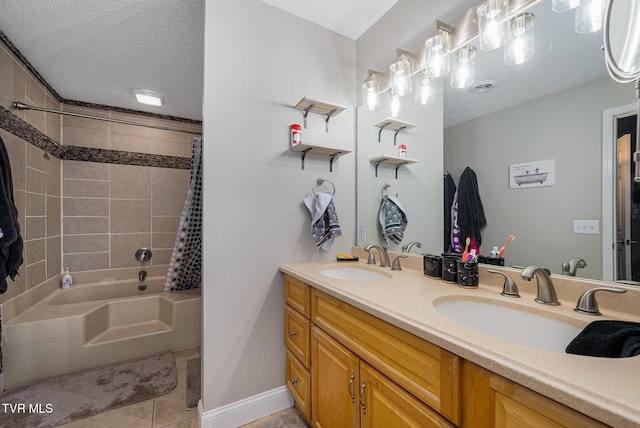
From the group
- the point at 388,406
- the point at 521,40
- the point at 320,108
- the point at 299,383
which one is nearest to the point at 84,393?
the point at 299,383

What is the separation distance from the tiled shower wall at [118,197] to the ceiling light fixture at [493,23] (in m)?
3.17

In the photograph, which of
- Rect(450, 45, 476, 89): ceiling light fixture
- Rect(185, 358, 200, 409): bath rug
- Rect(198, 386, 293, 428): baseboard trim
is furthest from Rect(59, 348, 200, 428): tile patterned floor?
Rect(450, 45, 476, 89): ceiling light fixture

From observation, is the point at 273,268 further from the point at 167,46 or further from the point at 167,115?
the point at 167,115

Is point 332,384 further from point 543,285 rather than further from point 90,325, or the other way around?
point 90,325

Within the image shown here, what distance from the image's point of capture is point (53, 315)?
2025 millimetres

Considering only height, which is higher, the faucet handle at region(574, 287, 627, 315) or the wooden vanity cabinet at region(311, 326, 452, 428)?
the faucet handle at region(574, 287, 627, 315)

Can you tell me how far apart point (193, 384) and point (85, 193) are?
91.2 inches

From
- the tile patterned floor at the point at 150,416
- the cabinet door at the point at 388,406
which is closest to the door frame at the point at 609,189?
the cabinet door at the point at 388,406

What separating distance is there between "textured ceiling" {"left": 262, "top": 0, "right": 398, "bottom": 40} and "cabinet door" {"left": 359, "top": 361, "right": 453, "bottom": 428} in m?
2.03

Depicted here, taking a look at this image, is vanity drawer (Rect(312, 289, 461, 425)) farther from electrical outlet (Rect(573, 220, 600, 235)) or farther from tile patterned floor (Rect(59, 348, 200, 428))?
tile patterned floor (Rect(59, 348, 200, 428))

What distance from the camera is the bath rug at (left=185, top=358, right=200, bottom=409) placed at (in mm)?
1723

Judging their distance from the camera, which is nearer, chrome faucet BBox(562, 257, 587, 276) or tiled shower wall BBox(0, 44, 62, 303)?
chrome faucet BBox(562, 257, 587, 276)

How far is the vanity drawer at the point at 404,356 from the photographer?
668 mm

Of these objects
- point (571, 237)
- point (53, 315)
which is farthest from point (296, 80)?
point (53, 315)
